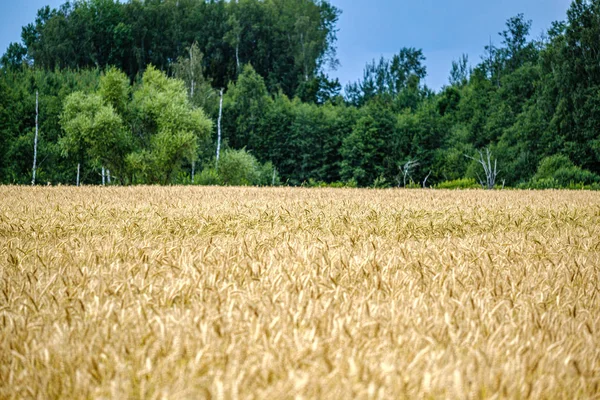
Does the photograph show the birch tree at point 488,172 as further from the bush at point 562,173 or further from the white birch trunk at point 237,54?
the white birch trunk at point 237,54

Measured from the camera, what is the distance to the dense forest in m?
43.5

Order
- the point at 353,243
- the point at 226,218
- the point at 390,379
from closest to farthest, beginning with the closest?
the point at 390,379 → the point at 353,243 → the point at 226,218

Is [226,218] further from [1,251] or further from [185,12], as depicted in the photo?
[185,12]

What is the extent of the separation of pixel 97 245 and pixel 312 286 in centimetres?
320

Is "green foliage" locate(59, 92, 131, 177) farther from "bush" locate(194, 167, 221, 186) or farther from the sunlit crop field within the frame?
the sunlit crop field

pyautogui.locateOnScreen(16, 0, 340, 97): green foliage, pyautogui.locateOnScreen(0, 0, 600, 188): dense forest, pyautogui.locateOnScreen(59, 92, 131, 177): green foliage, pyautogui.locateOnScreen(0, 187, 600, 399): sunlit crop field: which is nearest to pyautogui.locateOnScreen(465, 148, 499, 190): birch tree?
pyautogui.locateOnScreen(0, 0, 600, 188): dense forest

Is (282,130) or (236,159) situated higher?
(282,130)

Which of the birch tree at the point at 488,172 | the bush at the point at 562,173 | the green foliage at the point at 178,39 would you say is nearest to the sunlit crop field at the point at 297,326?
the birch tree at the point at 488,172

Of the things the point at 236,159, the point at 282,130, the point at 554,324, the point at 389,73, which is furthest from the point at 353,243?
the point at 389,73

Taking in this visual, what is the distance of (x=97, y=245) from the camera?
5879 millimetres

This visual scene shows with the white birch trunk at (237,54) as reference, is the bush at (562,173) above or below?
below

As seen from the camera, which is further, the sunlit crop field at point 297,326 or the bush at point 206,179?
the bush at point 206,179

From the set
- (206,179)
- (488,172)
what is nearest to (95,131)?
Answer: (206,179)

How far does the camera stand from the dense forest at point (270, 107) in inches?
1713
